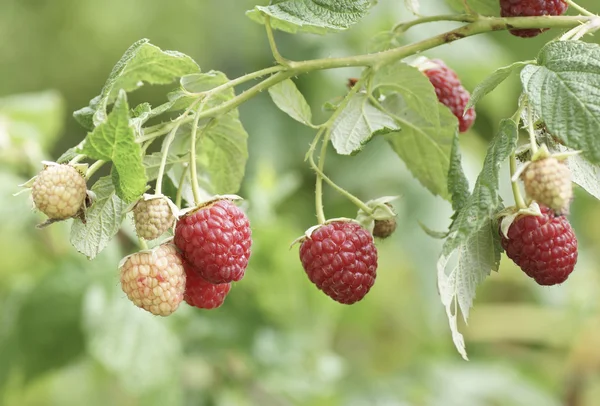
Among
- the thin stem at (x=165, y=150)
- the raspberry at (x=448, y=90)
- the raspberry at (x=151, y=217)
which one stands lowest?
the raspberry at (x=448, y=90)

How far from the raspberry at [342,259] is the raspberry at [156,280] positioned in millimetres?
146

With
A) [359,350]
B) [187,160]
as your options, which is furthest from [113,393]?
[187,160]

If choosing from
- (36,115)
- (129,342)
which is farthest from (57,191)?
(36,115)

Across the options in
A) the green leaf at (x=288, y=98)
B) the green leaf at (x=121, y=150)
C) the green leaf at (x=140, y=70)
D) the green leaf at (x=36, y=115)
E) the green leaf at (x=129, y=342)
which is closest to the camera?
the green leaf at (x=121, y=150)

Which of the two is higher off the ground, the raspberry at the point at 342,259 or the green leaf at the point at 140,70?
the green leaf at the point at 140,70

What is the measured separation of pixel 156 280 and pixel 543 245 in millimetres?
345

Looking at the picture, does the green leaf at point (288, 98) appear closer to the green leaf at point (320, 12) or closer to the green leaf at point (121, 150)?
the green leaf at point (320, 12)

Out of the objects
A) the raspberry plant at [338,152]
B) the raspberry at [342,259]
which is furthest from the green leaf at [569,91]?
the raspberry at [342,259]

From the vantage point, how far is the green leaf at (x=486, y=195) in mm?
708

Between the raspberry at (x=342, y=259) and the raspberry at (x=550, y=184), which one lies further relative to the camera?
the raspberry at (x=342, y=259)

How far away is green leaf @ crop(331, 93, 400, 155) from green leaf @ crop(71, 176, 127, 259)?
22cm

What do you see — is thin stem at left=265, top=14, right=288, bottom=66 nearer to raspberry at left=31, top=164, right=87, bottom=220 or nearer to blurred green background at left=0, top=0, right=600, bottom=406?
raspberry at left=31, top=164, right=87, bottom=220

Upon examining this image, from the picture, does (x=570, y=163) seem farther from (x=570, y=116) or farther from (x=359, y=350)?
(x=359, y=350)

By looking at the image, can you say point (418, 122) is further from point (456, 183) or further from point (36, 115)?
point (36, 115)
